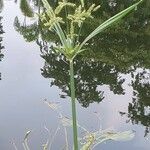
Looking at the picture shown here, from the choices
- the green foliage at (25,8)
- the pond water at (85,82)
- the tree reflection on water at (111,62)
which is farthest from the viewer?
the green foliage at (25,8)

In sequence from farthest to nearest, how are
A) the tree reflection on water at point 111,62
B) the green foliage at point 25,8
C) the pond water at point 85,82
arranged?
the green foliage at point 25,8
the tree reflection on water at point 111,62
the pond water at point 85,82

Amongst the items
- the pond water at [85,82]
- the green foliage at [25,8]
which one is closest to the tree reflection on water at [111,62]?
the pond water at [85,82]

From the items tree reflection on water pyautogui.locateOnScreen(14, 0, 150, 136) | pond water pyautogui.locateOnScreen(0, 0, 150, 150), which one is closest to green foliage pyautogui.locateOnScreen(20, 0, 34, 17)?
pond water pyautogui.locateOnScreen(0, 0, 150, 150)

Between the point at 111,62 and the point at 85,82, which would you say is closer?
the point at 85,82

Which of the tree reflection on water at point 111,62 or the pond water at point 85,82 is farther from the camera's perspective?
the tree reflection on water at point 111,62

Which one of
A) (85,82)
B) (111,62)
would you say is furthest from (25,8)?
(85,82)

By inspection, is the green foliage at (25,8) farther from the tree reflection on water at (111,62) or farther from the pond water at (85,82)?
the tree reflection on water at (111,62)

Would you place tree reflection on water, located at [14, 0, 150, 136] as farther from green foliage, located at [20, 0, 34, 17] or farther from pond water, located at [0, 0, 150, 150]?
green foliage, located at [20, 0, 34, 17]

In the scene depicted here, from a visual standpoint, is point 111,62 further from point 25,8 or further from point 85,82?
point 25,8

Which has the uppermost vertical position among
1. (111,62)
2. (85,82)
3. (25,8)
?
(25,8)
